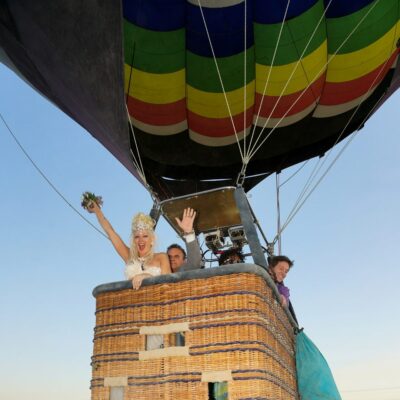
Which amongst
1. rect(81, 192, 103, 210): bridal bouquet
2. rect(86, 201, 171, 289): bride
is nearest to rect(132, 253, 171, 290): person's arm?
rect(86, 201, 171, 289): bride

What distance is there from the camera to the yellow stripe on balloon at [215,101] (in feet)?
18.0

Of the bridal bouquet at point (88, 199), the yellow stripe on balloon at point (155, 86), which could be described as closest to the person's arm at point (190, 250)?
the bridal bouquet at point (88, 199)

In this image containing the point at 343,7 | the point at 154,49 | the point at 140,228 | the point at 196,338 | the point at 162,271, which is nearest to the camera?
the point at 196,338

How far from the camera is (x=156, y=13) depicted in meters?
4.76

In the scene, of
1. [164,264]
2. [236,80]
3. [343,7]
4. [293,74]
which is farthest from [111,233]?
[343,7]

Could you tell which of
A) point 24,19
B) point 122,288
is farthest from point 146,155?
point 122,288

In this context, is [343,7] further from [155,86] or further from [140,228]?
[140,228]

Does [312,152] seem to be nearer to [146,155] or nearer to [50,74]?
[146,155]

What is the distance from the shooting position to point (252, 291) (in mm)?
2139

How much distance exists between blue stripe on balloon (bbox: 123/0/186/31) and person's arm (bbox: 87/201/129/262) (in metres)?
2.55

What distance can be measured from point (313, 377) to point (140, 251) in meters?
1.23

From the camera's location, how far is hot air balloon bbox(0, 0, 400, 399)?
2.17 m

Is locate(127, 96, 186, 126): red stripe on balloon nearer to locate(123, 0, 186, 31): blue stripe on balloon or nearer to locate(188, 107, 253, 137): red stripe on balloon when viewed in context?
locate(188, 107, 253, 137): red stripe on balloon

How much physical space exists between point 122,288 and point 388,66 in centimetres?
442
